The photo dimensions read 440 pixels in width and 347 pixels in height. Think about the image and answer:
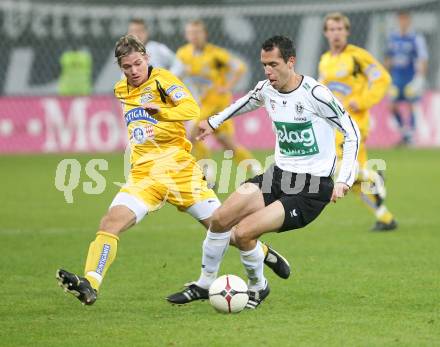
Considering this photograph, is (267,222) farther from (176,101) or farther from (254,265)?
Answer: (176,101)

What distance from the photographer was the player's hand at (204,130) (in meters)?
7.98

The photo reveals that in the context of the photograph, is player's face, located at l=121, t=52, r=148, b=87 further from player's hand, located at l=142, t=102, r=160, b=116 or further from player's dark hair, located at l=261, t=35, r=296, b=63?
player's dark hair, located at l=261, t=35, r=296, b=63

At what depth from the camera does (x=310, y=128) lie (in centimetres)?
782

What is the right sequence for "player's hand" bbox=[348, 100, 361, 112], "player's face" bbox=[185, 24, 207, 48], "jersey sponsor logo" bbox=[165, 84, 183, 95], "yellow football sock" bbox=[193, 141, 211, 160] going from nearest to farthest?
"jersey sponsor logo" bbox=[165, 84, 183, 95] < "player's hand" bbox=[348, 100, 361, 112] < "yellow football sock" bbox=[193, 141, 211, 160] < "player's face" bbox=[185, 24, 207, 48]

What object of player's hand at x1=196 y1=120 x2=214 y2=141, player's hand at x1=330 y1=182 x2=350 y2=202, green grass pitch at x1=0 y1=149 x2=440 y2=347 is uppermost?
player's hand at x1=196 y1=120 x2=214 y2=141

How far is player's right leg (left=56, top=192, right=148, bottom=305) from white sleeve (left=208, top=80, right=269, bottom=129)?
882mm

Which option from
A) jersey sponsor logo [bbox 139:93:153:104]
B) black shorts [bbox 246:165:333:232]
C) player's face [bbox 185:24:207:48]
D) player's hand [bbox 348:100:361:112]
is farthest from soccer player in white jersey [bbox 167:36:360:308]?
player's face [bbox 185:24:207:48]

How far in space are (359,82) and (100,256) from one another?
5388 millimetres

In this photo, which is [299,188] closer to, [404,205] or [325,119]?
[325,119]

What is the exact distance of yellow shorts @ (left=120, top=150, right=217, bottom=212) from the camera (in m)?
8.00

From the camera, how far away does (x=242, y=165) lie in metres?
15.7

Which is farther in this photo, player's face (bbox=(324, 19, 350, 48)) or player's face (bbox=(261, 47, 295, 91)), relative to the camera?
player's face (bbox=(324, 19, 350, 48))

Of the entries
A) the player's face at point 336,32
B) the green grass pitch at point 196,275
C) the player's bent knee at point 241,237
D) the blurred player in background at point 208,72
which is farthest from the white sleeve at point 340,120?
the blurred player in background at point 208,72

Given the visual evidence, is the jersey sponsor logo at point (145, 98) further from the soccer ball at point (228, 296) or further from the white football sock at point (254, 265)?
the soccer ball at point (228, 296)
